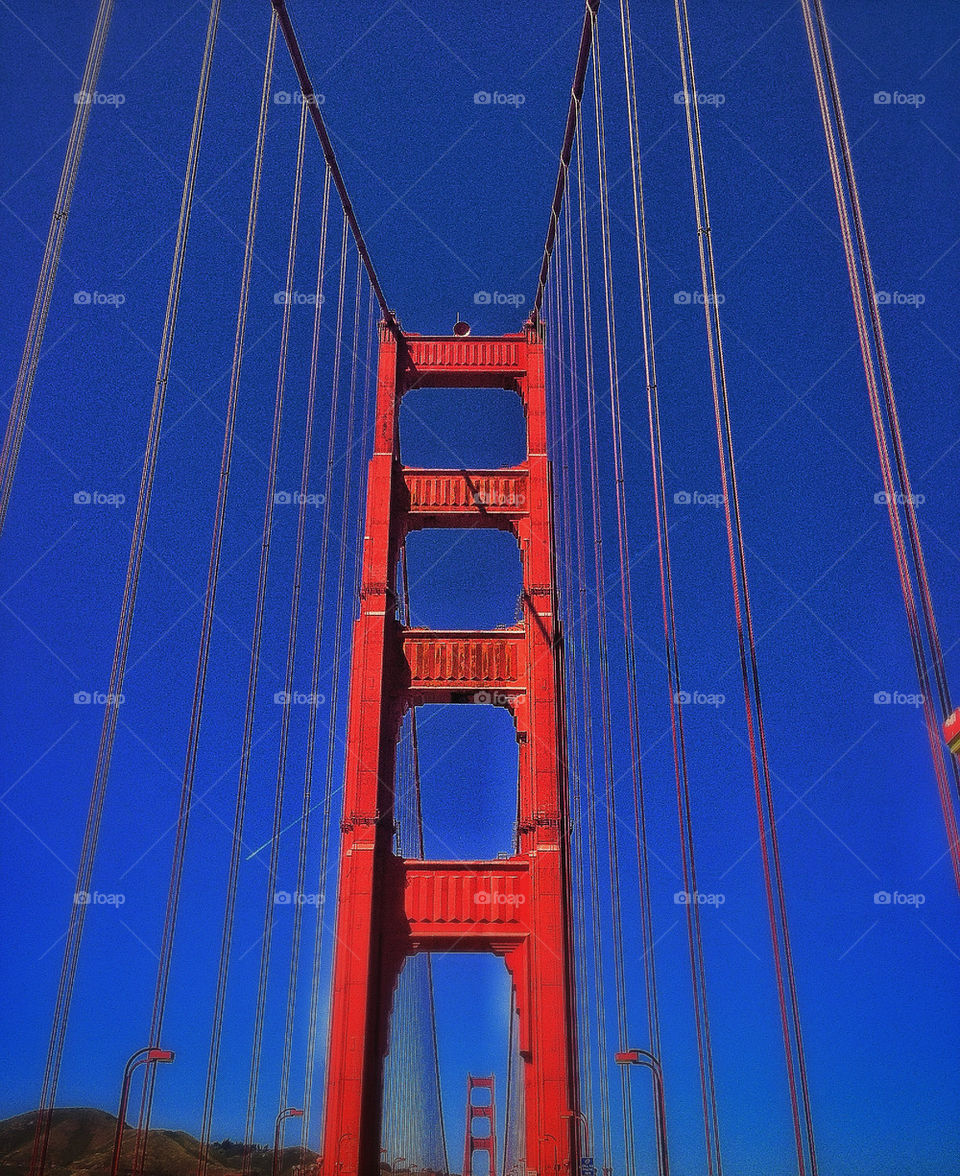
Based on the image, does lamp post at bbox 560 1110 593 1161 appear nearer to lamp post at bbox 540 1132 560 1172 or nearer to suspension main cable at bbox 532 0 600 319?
lamp post at bbox 540 1132 560 1172

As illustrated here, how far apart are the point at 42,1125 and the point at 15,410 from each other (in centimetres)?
735

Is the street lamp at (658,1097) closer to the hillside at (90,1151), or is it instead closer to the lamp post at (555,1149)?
the lamp post at (555,1149)

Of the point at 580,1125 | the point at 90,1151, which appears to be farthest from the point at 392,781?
the point at 90,1151

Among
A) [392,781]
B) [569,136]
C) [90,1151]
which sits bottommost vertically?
[90,1151]

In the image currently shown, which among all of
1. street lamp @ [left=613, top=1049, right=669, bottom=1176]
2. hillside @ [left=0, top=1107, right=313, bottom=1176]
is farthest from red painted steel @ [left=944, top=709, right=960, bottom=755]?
hillside @ [left=0, top=1107, right=313, bottom=1176]

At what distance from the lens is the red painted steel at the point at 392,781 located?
37.3 ft

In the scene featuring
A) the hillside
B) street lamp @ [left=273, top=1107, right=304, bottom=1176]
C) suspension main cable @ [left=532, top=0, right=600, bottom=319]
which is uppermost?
suspension main cable @ [left=532, top=0, right=600, bottom=319]

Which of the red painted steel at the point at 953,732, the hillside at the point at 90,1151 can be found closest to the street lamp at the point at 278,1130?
the red painted steel at the point at 953,732

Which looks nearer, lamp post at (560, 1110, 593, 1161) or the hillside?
lamp post at (560, 1110, 593, 1161)

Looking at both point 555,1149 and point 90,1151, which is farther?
point 90,1151

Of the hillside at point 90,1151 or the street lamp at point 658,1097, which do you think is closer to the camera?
the street lamp at point 658,1097

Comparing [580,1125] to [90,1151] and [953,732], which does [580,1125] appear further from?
[90,1151]

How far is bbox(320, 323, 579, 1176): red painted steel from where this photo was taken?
37.3ft

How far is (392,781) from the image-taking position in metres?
13.5
